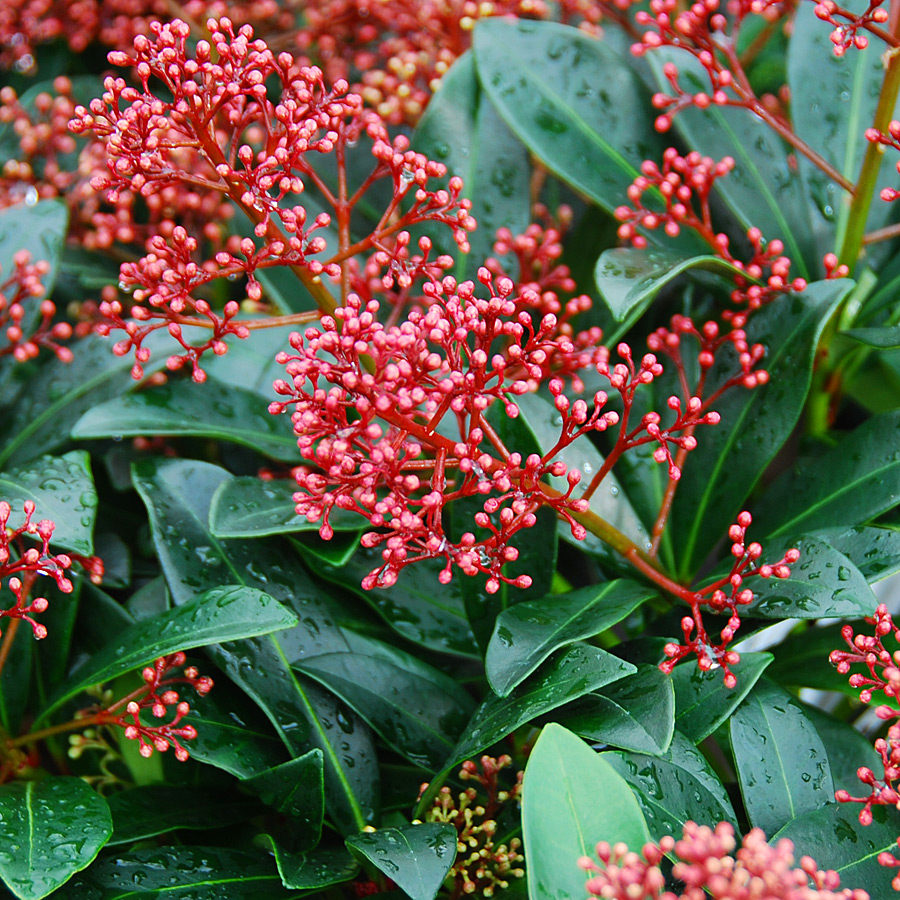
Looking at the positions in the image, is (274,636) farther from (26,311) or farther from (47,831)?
(26,311)

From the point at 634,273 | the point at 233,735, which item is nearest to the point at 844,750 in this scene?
the point at 634,273

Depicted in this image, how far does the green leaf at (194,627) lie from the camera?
942 mm

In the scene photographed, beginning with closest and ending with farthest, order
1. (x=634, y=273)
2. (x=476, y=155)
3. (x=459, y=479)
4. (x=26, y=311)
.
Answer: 1. (x=634, y=273)
2. (x=459, y=479)
3. (x=476, y=155)
4. (x=26, y=311)

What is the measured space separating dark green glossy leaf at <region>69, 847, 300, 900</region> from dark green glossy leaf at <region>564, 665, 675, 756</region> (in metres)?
0.40

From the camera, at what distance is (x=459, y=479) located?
1.17 m

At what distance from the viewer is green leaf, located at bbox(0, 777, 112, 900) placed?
33.8 inches

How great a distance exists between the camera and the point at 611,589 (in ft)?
3.61

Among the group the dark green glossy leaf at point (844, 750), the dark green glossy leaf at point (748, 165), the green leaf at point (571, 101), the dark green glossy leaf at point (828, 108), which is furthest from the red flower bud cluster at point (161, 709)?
the dark green glossy leaf at point (828, 108)

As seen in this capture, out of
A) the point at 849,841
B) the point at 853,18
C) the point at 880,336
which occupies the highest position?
the point at 853,18

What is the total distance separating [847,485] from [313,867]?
Answer: 2.67 feet

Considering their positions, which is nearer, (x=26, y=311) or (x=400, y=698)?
(x=400, y=698)

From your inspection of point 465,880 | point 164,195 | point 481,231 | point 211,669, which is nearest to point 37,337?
point 164,195

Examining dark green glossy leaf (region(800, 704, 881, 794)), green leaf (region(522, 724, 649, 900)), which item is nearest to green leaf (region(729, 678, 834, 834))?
dark green glossy leaf (region(800, 704, 881, 794))

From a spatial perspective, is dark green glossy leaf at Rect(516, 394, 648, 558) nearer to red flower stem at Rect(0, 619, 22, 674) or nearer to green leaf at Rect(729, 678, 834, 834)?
green leaf at Rect(729, 678, 834, 834)
